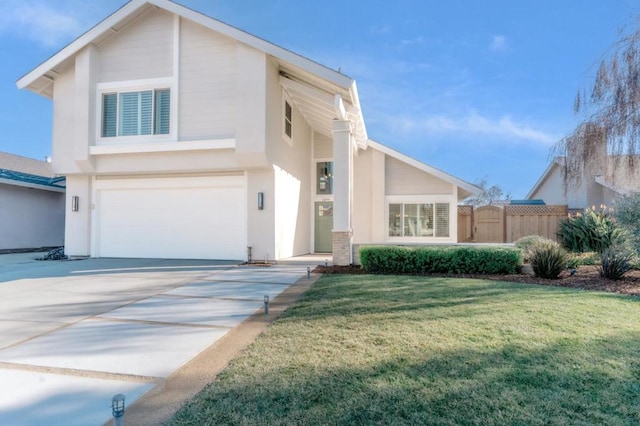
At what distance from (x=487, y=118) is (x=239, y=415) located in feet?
95.4

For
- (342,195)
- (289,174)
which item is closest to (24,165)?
(289,174)

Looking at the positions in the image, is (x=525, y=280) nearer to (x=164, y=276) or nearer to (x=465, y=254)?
(x=465, y=254)

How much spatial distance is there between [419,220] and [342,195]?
5.49 m

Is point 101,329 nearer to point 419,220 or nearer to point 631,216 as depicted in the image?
point 631,216

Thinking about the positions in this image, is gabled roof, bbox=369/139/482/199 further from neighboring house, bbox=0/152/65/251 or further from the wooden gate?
neighboring house, bbox=0/152/65/251

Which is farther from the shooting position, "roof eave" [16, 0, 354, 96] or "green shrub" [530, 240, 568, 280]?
"roof eave" [16, 0, 354, 96]

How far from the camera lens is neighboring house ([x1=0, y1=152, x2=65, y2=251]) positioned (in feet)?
47.7

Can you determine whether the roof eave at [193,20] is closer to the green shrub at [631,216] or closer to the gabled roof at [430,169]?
the gabled roof at [430,169]

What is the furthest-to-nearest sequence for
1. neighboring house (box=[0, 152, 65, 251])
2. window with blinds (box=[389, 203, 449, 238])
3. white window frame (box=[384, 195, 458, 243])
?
neighboring house (box=[0, 152, 65, 251])
window with blinds (box=[389, 203, 449, 238])
white window frame (box=[384, 195, 458, 243])

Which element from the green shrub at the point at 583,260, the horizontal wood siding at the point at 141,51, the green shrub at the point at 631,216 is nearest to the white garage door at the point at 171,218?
the horizontal wood siding at the point at 141,51

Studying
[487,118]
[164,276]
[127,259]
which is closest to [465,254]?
[164,276]

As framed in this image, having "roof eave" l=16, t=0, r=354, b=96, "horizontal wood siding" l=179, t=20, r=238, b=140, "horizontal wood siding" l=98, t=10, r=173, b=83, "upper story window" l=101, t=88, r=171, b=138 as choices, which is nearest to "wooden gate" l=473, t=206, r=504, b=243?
"roof eave" l=16, t=0, r=354, b=96

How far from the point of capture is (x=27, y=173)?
16.6m

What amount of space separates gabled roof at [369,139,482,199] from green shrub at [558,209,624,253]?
3.35 m
